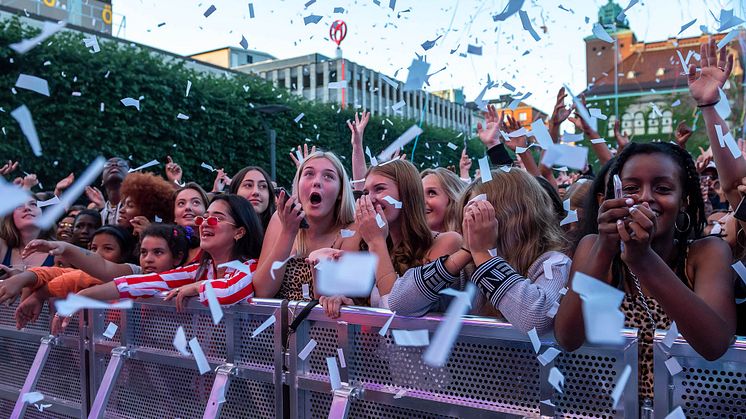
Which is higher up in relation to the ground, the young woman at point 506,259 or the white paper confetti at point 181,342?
the young woman at point 506,259

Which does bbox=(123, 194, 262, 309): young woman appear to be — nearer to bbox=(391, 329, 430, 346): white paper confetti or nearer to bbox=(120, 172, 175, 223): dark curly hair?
bbox=(391, 329, 430, 346): white paper confetti

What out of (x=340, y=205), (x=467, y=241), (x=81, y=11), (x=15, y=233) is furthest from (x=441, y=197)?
(x=81, y=11)

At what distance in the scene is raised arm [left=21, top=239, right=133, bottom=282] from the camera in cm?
347

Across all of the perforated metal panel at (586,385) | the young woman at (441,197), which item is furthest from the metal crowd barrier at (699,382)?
the young woman at (441,197)

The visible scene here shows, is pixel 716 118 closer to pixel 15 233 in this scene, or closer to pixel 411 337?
pixel 411 337

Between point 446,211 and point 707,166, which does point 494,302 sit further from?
point 707,166

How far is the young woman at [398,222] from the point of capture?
3008mm

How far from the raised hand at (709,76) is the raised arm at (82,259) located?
3.22m

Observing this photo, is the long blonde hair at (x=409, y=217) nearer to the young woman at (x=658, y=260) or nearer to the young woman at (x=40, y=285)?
the young woman at (x=658, y=260)

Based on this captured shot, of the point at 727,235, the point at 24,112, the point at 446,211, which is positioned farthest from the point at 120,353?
the point at 727,235

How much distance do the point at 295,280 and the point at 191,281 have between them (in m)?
0.70

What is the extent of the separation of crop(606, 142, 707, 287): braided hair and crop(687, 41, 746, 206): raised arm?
455 millimetres

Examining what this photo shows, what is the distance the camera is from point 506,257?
8.69 feet

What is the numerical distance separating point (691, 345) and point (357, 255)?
168 cm
